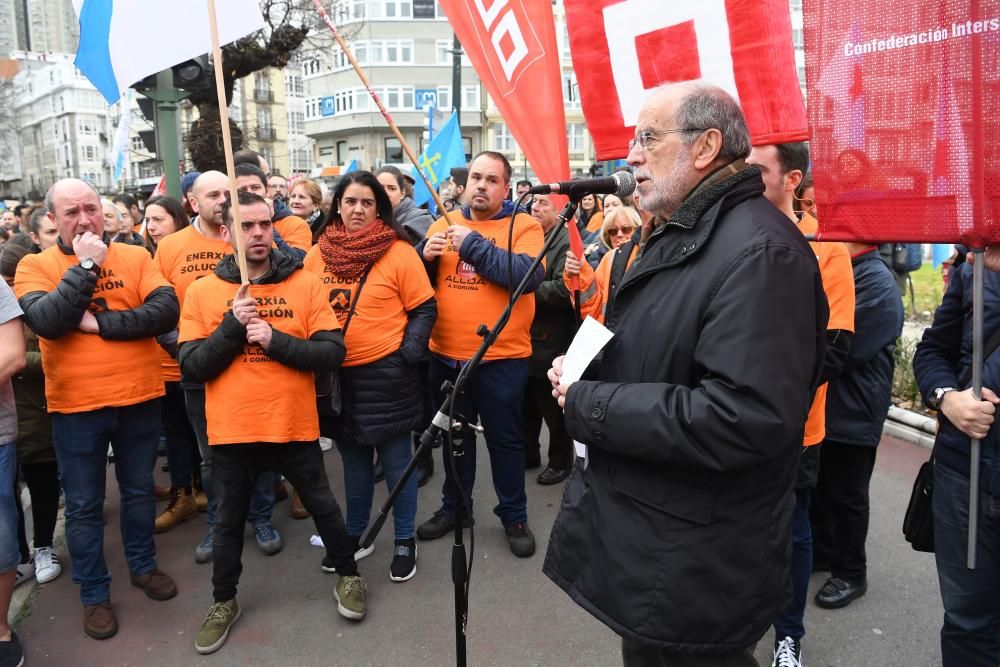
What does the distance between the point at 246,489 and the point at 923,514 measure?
9.21 feet

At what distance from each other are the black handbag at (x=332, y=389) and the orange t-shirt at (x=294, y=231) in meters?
1.52

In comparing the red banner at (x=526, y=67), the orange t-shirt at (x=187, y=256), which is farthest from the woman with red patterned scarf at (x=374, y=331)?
the red banner at (x=526, y=67)

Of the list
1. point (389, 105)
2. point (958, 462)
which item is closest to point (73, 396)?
point (958, 462)

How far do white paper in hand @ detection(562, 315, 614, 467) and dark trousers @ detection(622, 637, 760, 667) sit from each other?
1.77ft

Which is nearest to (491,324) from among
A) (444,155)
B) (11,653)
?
(11,653)

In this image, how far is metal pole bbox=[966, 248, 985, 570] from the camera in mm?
1979

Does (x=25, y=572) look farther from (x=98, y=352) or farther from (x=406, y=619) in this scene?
(x=406, y=619)

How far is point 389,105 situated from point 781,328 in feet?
143

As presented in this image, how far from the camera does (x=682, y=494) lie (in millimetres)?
1728

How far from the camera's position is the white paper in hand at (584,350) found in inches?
74.1

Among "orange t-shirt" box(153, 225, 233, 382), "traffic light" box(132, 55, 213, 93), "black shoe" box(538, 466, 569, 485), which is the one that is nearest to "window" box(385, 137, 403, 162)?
"traffic light" box(132, 55, 213, 93)

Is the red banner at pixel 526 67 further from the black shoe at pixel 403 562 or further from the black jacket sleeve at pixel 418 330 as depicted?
the black shoe at pixel 403 562

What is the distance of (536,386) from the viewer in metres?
5.24

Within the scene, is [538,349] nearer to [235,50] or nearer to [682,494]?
A: [682,494]
